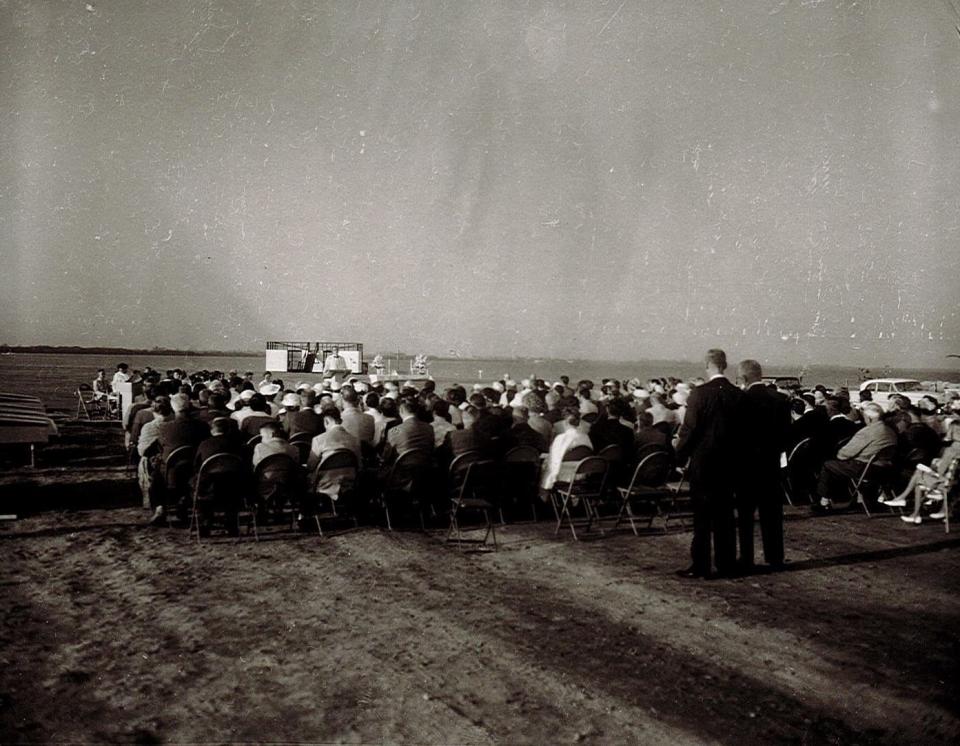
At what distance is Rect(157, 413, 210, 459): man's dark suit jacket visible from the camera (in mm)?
7449

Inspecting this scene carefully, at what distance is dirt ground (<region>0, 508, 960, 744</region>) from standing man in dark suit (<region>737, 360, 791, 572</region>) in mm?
337

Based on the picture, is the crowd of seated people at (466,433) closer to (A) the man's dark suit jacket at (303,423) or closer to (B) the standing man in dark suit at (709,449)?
(A) the man's dark suit jacket at (303,423)

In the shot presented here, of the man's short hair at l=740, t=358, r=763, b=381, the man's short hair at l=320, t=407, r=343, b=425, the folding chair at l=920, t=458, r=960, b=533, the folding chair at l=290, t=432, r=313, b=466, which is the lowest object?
the folding chair at l=920, t=458, r=960, b=533

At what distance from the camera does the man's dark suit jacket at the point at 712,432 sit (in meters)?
5.94

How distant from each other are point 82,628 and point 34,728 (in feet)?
4.72

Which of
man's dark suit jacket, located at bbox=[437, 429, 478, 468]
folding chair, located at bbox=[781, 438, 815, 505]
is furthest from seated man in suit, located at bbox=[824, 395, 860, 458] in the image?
man's dark suit jacket, located at bbox=[437, 429, 478, 468]

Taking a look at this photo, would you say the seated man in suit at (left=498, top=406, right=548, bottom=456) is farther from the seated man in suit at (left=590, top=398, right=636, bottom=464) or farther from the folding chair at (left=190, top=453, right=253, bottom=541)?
the folding chair at (left=190, top=453, right=253, bottom=541)

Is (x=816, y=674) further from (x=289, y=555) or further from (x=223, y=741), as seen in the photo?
(x=289, y=555)

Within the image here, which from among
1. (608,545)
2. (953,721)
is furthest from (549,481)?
(953,721)

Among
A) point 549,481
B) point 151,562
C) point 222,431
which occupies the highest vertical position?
point 222,431

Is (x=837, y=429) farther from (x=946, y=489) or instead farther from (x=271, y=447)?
(x=271, y=447)

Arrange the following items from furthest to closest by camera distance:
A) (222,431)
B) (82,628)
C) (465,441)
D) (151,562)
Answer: (465,441) < (222,431) < (151,562) < (82,628)

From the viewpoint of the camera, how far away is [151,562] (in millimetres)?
6363

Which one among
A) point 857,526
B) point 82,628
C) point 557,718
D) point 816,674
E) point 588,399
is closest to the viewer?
point 557,718
